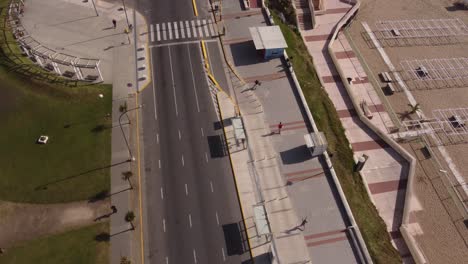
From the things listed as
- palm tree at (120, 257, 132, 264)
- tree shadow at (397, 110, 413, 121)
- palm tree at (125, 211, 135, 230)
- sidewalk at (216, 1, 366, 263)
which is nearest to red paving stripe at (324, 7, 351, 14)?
sidewalk at (216, 1, 366, 263)

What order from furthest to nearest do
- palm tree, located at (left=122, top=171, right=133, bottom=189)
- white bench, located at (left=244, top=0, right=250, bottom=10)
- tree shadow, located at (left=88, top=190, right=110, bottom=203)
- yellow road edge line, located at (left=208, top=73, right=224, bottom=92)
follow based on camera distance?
white bench, located at (left=244, top=0, right=250, bottom=10) < yellow road edge line, located at (left=208, top=73, right=224, bottom=92) < palm tree, located at (left=122, top=171, right=133, bottom=189) < tree shadow, located at (left=88, top=190, right=110, bottom=203)

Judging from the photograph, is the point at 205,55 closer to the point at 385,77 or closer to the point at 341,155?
the point at 341,155

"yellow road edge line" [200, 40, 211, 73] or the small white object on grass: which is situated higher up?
"yellow road edge line" [200, 40, 211, 73]

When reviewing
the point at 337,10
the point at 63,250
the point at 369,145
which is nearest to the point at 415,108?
the point at 369,145

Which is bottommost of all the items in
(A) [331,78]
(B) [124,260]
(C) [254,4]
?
(B) [124,260]

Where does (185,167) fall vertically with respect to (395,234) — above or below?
above

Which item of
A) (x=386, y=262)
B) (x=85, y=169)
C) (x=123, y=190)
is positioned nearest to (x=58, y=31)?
(x=85, y=169)

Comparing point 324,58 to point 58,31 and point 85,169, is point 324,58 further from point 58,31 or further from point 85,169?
point 58,31

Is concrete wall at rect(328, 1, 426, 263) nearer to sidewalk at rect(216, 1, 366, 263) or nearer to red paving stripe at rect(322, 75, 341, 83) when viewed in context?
red paving stripe at rect(322, 75, 341, 83)
